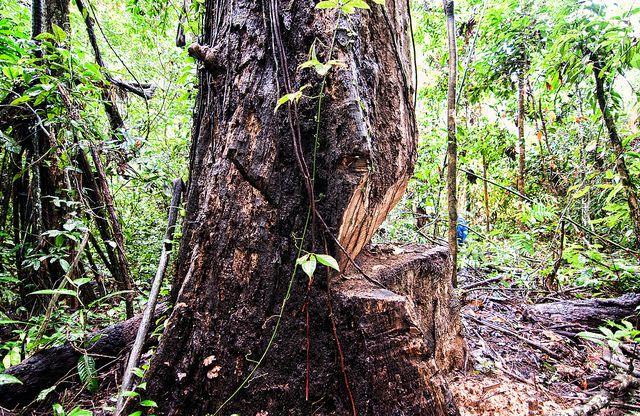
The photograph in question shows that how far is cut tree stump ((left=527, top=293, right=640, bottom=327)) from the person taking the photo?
9.73 ft

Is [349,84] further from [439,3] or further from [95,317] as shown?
[439,3]

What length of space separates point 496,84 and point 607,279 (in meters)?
2.84

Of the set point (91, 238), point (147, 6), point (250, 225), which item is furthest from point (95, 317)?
point (147, 6)

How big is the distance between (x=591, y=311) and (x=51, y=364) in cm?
418

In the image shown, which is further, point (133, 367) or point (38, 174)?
point (38, 174)

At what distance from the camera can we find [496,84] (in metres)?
4.59

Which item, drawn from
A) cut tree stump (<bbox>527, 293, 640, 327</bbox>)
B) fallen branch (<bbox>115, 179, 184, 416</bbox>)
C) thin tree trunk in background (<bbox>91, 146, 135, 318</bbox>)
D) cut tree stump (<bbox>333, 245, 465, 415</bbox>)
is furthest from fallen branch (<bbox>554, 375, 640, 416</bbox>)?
thin tree trunk in background (<bbox>91, 146, 135, 318</bbox>)

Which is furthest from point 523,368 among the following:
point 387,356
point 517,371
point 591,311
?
point 387,356

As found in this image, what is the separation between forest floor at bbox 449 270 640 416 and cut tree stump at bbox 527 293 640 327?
0.52 ft

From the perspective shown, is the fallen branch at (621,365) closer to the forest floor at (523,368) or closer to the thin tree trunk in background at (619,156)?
the forest floor at (523,368)

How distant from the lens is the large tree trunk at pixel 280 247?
1224 mm

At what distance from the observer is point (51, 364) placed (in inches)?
65.1

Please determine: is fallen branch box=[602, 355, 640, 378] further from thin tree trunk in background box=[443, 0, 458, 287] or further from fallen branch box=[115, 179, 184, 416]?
fallen branch box=[115, 179, 184, 416]

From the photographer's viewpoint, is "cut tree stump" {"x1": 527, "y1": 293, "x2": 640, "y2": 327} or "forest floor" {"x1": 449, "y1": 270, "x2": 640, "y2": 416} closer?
"forest floor" {"x1": 449, "y1": 270, "x2": 640, "y2": 416}
